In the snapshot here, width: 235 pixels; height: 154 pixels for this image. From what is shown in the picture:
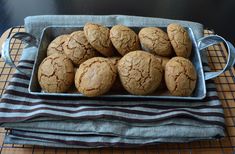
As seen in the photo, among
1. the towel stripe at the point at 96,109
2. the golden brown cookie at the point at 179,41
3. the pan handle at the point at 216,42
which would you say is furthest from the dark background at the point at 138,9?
the towel stripe at the point at 96,109

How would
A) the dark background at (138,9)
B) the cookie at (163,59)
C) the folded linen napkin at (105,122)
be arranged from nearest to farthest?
the folded linen napkin at (105,122), the cookie at (163,59), the dark background at (138,9)

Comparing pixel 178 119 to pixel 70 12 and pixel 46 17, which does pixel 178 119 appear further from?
pixel 70 12

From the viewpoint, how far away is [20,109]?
778mm

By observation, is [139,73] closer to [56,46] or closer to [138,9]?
[56,46]

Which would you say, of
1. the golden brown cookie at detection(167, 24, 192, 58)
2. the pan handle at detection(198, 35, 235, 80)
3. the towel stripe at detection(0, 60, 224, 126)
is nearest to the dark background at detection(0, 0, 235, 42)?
the pan handle at detection(198, 35, 235, 80)

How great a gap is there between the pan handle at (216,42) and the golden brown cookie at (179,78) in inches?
2.9

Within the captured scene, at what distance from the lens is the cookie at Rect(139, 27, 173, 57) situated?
0.85 meters

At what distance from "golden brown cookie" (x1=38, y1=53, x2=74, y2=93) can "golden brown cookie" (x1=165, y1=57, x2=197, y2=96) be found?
0.29 meters

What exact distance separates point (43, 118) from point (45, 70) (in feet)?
0.48

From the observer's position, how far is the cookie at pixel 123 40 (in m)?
0.83

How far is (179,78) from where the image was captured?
0.79m

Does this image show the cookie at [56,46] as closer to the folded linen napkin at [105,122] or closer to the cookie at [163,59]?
the folded linen napkin at [105,122]

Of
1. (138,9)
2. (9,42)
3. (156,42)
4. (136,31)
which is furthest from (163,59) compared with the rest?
(138,9)

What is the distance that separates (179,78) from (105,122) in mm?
243
